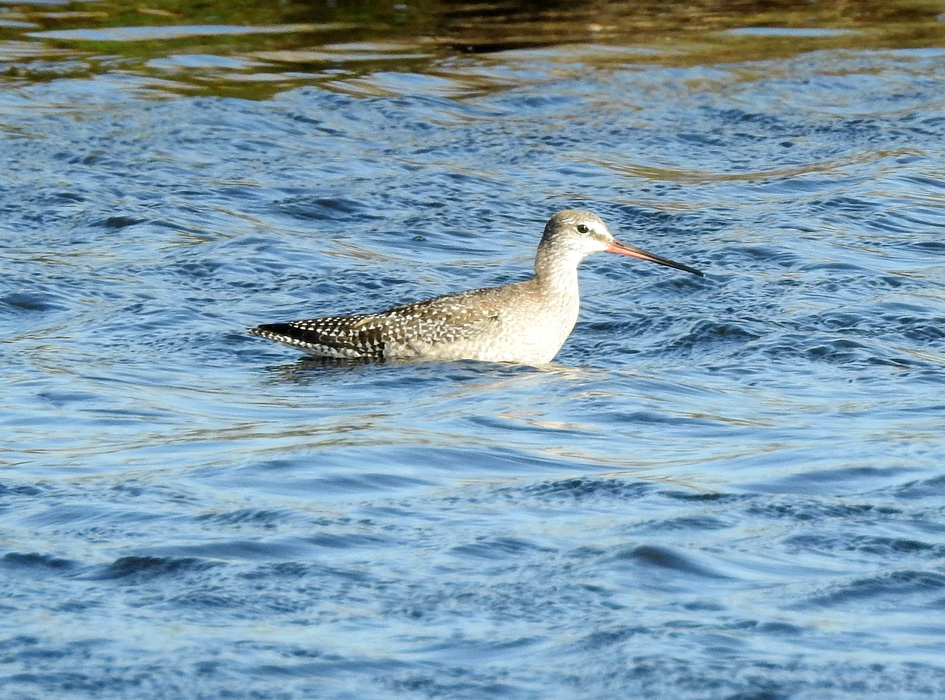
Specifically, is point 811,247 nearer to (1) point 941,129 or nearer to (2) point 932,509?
(1) point 941,129

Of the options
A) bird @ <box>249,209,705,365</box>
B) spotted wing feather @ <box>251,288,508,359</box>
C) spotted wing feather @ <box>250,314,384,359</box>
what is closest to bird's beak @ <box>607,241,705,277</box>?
bird @ <box>249,209,705,365</box>

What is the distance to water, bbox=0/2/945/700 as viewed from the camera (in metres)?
6.46

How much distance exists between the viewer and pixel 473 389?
35.2 ft

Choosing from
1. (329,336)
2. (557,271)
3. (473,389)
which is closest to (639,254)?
(557,271)

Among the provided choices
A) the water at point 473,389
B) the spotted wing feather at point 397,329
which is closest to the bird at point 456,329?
the spotted wing feather at point 397,329

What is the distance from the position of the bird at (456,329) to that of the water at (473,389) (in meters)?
0.19

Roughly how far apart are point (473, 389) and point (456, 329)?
739 mm

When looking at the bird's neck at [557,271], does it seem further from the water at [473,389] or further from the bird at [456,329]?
the water at [473,389]

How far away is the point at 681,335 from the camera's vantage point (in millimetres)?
11961

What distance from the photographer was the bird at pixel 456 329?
11.4m

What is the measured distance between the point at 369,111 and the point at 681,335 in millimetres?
7185

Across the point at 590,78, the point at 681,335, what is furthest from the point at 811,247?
the point at 590,78

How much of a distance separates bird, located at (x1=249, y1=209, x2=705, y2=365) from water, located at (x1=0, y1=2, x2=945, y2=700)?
0.19m

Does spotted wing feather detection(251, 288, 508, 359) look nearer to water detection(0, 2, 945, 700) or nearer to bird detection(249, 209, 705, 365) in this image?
bird detection(249, 209, 705, 365)
